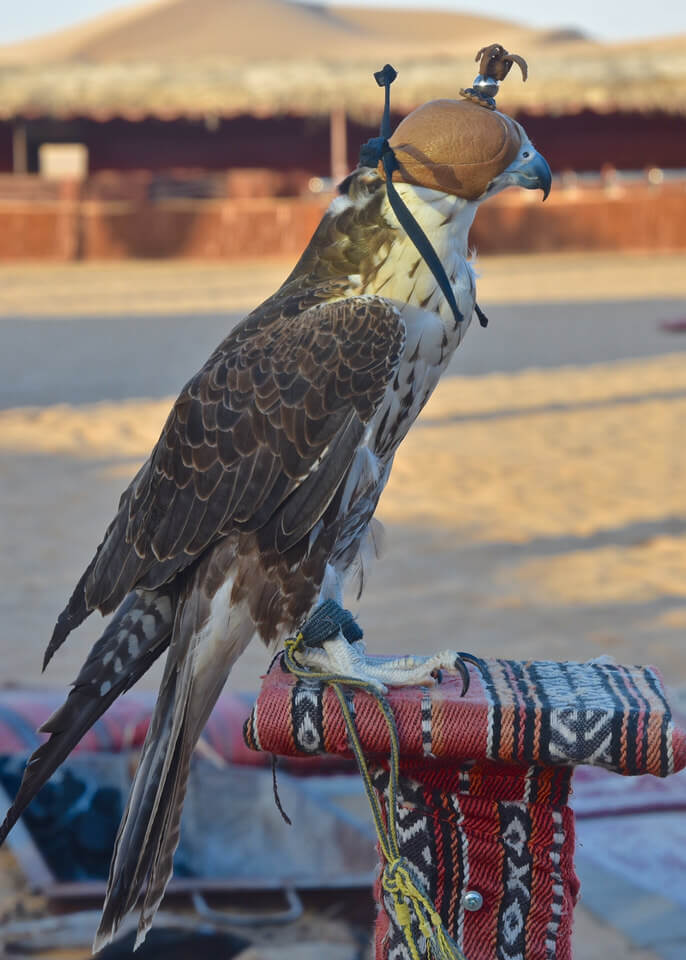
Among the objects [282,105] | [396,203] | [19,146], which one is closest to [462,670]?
[396,203]

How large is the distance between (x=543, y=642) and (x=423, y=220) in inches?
135

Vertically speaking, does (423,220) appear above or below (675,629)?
above

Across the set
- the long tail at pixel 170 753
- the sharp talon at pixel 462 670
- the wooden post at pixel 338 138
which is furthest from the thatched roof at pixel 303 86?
the sharp talon at pixel 462 670

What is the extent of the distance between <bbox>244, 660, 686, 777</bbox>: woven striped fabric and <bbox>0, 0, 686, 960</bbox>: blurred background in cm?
150

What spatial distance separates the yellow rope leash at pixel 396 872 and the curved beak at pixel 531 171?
88cm

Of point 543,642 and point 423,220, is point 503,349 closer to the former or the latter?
point 543,642

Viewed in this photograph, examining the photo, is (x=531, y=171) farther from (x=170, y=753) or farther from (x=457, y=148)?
(x=170, y=753)

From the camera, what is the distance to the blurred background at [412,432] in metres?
3.63

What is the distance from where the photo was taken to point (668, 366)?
472 inches

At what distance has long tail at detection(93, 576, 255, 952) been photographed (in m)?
2.18

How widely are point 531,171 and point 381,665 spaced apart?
86 cm

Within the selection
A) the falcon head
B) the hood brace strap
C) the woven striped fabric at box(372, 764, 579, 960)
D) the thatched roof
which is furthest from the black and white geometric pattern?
the thatched roof

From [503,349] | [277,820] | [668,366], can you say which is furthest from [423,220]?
[503,349]

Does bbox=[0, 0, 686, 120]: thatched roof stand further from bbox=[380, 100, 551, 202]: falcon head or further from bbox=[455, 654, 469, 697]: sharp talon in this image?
bbox=[455, 654, 469, 697]: sharp talon
